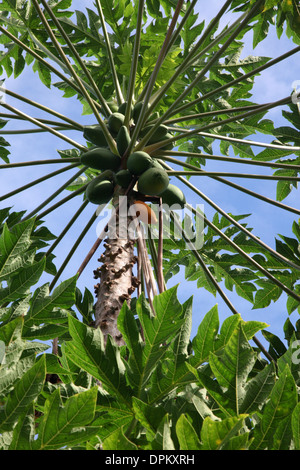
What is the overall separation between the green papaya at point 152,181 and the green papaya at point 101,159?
1.02 ft

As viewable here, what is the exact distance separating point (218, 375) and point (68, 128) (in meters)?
2.81

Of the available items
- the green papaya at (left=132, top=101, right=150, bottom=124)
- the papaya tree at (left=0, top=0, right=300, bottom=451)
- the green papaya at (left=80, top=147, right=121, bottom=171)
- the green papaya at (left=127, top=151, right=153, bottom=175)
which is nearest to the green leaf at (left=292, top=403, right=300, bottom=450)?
the papaya tree at (left=0, top=0, right=300, bottom=451)

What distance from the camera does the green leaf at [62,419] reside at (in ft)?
4.08

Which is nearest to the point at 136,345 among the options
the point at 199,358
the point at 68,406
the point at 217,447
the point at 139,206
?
the point at 199,358

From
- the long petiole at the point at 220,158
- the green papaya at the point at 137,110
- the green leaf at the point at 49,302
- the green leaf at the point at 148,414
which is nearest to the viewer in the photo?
the green leaf at the point at 148,414

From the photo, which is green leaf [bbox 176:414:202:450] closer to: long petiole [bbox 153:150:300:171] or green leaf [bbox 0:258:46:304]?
green leaf [bbox 0:258:46:304]

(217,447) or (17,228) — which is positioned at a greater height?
(17,228)

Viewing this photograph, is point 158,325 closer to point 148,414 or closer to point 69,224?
point 148,414

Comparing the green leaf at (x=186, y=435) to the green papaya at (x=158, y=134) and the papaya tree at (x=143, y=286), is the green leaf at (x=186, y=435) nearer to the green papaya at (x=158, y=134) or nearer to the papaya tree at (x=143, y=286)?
the papaya tree at (x=143, y=286)

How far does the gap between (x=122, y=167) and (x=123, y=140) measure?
16 cm

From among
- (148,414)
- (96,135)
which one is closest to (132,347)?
(148,414)

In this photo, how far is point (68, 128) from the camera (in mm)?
3824

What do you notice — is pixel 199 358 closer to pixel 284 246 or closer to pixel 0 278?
pixel 0 278

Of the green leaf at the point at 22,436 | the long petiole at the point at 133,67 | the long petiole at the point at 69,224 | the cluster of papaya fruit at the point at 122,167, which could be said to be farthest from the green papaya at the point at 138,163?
the green leaf at the point at 22,436
